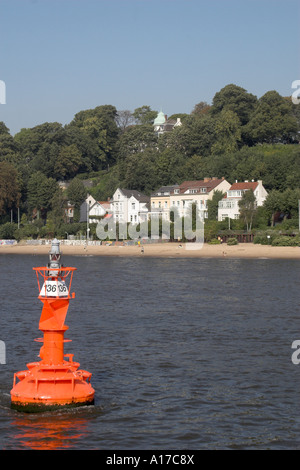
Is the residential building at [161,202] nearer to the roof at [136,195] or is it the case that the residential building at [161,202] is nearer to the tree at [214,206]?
the roof at [136,195]

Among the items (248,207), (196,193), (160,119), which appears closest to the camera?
(248,207)

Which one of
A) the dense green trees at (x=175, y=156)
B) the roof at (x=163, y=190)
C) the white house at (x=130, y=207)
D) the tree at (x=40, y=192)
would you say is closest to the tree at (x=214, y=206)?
the dense green trees at (x=175, y=156)

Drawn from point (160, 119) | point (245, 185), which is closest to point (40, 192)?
point (245, 185)

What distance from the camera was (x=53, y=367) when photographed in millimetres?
15688

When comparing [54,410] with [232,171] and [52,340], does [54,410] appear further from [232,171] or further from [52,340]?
[232,171]

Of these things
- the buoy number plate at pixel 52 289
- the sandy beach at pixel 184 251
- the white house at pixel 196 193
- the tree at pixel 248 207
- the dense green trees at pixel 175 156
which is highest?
the dense green trees at pixel 175 156

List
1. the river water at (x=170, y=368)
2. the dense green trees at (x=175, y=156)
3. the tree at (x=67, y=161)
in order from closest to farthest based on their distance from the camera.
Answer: the river water at (x=170, y=368) < the dense green trees at (x=175, y=156) < the tree at (x=67, y=161)

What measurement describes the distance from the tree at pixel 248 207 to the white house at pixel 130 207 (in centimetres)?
2771

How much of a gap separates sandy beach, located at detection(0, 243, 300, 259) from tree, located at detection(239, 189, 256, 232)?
6870mm

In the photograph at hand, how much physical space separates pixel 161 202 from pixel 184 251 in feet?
101

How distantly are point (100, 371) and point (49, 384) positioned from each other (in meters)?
6.21

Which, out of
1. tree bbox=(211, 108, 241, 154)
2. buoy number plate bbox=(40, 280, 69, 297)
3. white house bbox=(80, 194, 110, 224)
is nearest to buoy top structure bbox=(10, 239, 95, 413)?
buoy number plate bbox=(40, 280, 69, 297)

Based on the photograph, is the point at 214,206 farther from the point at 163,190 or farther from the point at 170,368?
the point at 170,368

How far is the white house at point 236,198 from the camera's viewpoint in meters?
104
